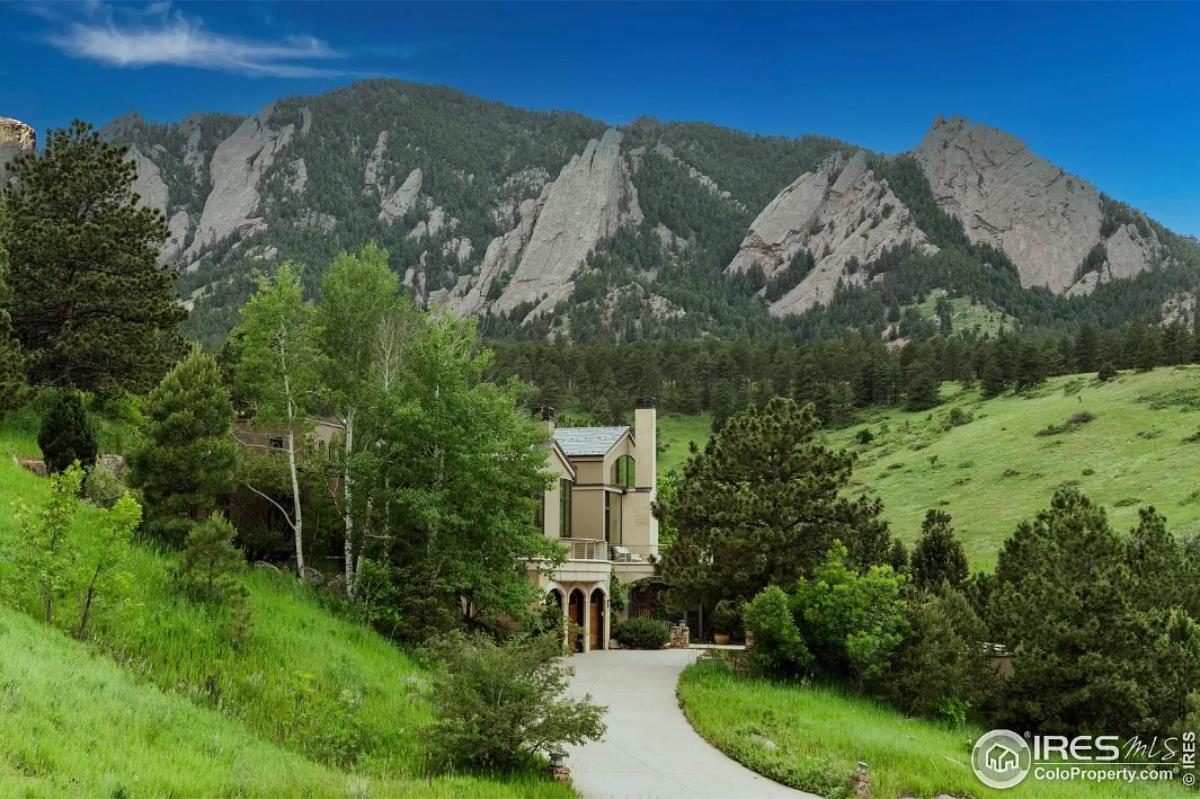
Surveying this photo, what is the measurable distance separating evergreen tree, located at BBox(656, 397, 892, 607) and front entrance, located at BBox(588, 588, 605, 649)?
21.7 feet

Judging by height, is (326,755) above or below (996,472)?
below

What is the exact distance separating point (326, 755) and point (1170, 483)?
52731mm

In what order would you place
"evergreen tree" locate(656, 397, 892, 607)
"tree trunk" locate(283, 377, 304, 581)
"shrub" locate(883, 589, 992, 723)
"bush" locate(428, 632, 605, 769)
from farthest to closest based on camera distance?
"evergreen tree" locate(656, 397, 892, 607), "tree trunk" locate(283, 377, 304, 581), "shrub" locate(883, 589, 992, 723), "bush" locate(428, 632, 605, 769)

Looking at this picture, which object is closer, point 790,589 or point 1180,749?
point 1180,749

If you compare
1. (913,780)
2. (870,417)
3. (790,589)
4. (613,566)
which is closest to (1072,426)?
(870,417)

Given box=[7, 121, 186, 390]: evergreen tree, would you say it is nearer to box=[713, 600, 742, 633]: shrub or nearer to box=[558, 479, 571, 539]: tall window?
box=[558, 479, 571, 539]: tall window

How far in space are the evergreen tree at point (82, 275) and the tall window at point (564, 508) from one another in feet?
48.3

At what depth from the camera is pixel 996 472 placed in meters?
65.0

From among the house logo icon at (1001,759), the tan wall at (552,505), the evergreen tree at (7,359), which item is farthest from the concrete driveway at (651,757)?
the evergreen tree at (7,359)

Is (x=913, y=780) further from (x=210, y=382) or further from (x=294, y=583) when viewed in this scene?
(x=210, y=382)

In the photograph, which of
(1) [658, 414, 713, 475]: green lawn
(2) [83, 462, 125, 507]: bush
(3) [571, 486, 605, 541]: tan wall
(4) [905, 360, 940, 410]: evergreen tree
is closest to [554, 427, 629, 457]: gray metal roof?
(3) [571, 486, 605, 541]: tan wall

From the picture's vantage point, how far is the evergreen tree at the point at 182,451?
74.5 ft

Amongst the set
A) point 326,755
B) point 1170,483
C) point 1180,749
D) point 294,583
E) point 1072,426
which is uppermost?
point 1072,426

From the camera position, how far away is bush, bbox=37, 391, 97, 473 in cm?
2364
